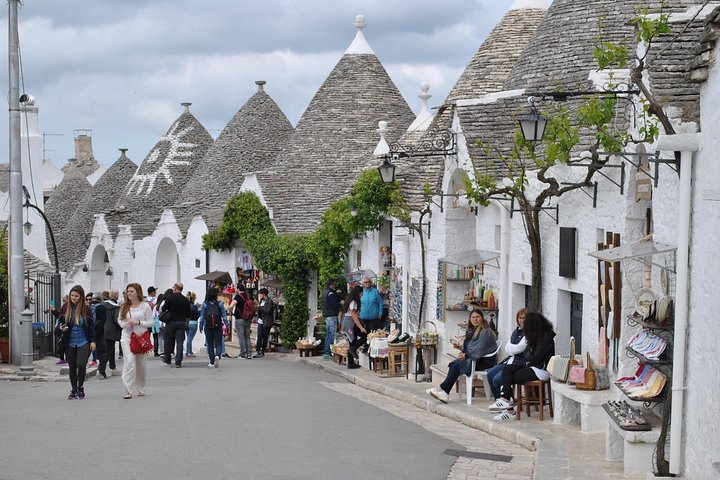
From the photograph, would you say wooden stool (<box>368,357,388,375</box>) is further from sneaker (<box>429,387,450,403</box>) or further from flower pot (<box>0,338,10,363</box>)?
flower pot (<box>0,338,10,363</box>)

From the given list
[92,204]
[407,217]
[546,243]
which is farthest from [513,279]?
[92,204]

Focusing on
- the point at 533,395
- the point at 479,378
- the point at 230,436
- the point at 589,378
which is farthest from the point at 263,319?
the point at 230,436

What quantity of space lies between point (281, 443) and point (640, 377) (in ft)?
11.6

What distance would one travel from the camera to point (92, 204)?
52.2 m


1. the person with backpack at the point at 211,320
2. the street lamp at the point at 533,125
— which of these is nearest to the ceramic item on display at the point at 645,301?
the street lamp at the point at 533,125

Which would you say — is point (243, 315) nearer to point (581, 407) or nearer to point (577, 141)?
point (577, 141)

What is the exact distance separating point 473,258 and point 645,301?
315 inches

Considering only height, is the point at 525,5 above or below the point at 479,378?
above

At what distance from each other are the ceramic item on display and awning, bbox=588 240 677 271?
281 mm

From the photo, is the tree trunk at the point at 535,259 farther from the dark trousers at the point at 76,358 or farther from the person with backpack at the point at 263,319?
the person with backpack at the point at 263,319

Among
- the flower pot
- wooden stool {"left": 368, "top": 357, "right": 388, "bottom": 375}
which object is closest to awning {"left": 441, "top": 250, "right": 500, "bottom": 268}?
wooden stool {"left": 368, "top": 357, "right": 388, "bottom": 375}

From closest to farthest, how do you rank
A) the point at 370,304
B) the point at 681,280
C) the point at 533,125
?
the point at 681,280 → the point at 533,125 → the point at 370,304

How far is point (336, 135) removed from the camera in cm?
3428

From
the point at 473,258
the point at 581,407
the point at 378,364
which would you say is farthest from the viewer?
the point at 378,364
